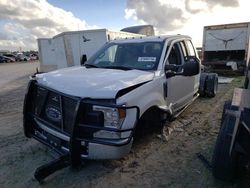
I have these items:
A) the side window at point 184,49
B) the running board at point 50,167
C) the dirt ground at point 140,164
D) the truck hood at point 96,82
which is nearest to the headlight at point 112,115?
the truck hood at point 96,82

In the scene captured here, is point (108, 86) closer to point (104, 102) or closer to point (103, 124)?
point (104, 102)

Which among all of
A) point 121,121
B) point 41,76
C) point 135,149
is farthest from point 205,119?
point 41,76

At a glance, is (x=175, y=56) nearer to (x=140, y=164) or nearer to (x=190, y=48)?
(x=190, y=48)

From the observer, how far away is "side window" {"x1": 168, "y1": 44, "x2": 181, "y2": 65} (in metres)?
4.70

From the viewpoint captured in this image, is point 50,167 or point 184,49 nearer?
point 50,167

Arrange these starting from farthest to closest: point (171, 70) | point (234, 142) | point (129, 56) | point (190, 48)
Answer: point (190, 48)
point (129, 56)
point (171, 70)
point (234, 142)

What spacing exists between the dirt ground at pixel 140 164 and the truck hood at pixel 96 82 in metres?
1.20

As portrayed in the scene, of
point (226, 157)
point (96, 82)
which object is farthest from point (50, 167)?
point (226, 157)

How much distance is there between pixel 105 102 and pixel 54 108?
925 mm

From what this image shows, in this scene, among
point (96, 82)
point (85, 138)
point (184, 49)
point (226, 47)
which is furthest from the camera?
point (226, 47)

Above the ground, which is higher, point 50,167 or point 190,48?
point 190,48

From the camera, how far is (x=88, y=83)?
3166mm

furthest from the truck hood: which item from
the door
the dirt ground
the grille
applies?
the dirt ground

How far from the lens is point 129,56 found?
15.2 ft
